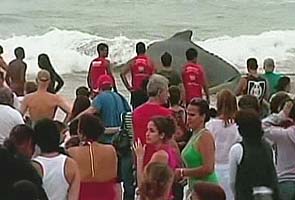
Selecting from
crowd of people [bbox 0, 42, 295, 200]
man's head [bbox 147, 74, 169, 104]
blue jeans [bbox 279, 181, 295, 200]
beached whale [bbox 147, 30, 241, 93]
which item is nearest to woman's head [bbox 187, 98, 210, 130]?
crowd of people [bbox 0, 42, 295, 200]

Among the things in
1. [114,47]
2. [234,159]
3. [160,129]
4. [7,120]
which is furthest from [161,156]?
[114,47]

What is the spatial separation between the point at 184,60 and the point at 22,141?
1373 cm

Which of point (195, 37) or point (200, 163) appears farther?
point (195, 37)

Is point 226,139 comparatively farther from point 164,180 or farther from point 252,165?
point 164,180

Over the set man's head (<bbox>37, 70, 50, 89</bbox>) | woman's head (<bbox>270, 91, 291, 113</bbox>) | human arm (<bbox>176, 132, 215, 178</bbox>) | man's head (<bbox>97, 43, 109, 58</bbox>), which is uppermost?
man's head (<bbox>97, 43, 109, 58</bbox>)

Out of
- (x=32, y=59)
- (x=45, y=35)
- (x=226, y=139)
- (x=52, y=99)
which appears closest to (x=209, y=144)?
(x=226, y=139)

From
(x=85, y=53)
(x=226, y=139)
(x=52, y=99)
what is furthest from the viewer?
(x=85, y=53)

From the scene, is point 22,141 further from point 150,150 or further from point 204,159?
point 204,159

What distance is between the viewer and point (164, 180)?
218 inches

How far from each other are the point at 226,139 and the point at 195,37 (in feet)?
101

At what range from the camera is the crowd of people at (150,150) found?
5969 mm

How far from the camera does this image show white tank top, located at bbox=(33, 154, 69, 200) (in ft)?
21.4

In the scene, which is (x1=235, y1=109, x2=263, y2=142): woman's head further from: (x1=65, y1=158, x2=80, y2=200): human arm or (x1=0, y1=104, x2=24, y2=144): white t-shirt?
(x1=0, y1=104, x2=24, y2=144): white t-shirt

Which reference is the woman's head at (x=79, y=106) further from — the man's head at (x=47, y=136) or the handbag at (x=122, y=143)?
the man's head at (x=47, y=136)
